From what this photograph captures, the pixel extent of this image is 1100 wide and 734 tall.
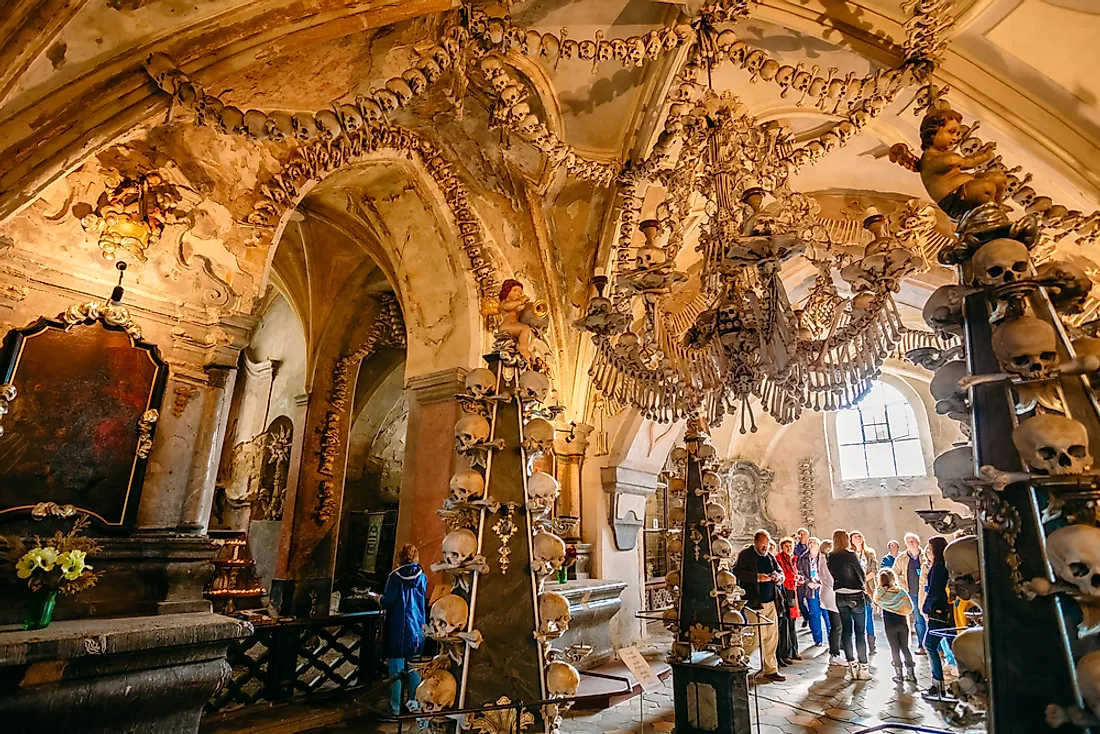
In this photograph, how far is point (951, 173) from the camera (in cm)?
145

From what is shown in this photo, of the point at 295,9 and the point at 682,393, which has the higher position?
the point at 295,9

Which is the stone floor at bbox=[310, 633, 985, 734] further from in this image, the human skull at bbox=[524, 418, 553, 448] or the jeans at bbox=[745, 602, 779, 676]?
the human skull at bbox=[524, 418, 553, 448]

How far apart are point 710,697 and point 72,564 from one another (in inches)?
137

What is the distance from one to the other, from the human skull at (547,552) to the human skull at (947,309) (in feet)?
4.76

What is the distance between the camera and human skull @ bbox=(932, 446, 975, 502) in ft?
4.08

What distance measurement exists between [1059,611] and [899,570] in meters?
6.20

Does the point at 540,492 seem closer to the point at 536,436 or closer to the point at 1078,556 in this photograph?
the point at 536,436

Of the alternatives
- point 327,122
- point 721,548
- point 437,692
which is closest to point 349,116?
point 327,122

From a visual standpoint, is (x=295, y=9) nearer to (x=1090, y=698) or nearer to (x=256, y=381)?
(x=1090, y=698)

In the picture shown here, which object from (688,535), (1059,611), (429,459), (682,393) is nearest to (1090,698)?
(1059,611)

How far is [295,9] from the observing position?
2799 mm

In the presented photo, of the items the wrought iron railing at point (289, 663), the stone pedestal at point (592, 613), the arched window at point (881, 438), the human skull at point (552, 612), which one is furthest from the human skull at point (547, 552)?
the arched window at point (881, 438)

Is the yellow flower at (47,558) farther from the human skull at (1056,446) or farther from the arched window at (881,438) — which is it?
the arched window at (881,438)

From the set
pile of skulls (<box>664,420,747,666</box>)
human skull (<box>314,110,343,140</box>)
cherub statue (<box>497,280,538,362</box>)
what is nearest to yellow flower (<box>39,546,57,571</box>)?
cherub statue (<box>497,280,538,362</box>)
